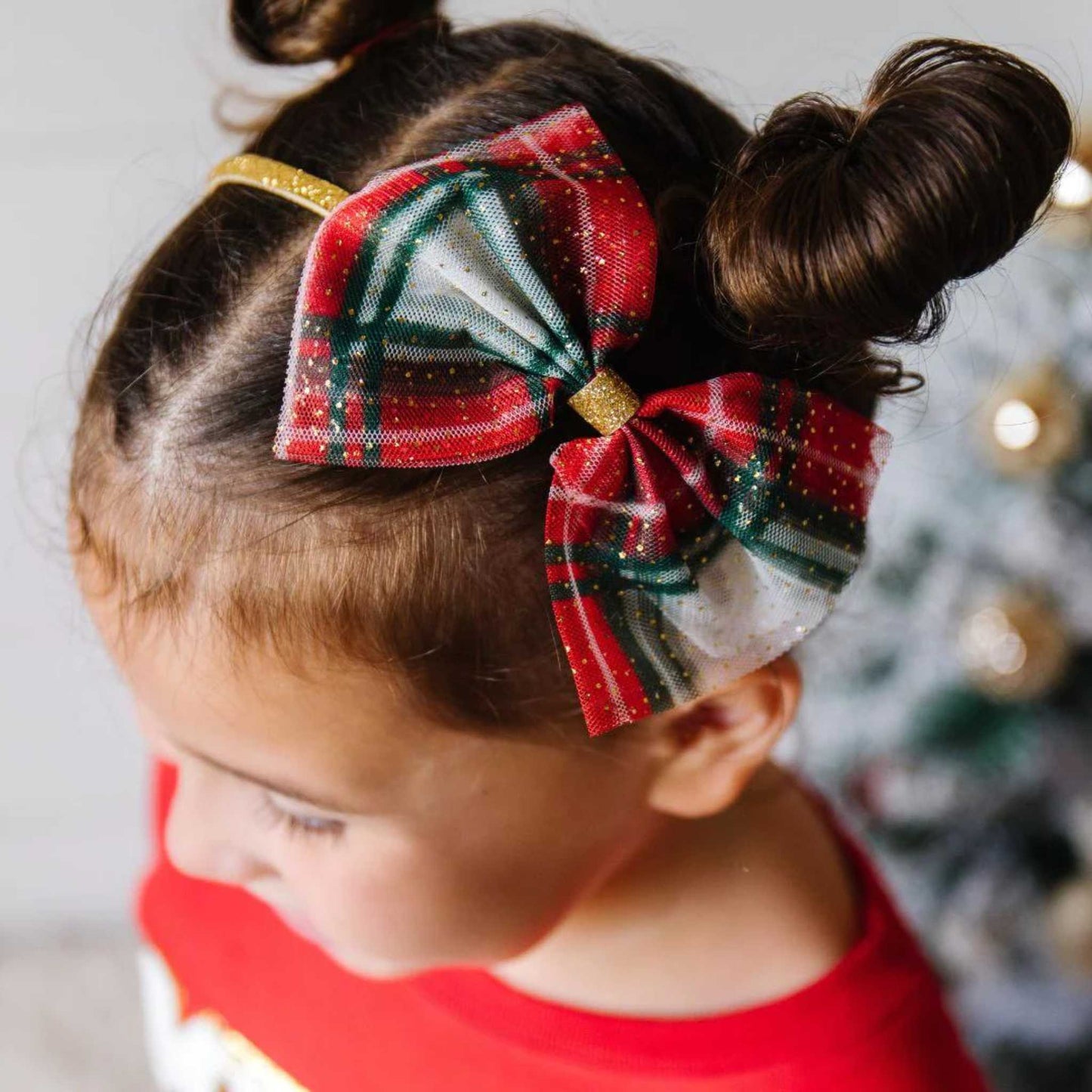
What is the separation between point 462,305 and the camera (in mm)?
496

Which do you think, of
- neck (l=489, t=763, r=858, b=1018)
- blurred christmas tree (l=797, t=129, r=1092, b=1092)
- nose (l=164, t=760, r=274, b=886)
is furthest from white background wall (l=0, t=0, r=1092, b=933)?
neck (l=489, t=763, r=858, b=1018)

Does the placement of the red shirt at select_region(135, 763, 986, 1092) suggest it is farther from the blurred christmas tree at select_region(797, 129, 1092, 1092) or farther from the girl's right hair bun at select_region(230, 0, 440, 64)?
the girl's right hair bun at select_region(230, 0, 440, 64)

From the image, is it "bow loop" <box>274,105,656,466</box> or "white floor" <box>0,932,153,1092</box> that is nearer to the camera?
"bow loop" <box>274,105,656,466</box>

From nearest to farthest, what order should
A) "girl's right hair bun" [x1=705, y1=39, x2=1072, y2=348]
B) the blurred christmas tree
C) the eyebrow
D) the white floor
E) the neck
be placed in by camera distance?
1. "girl's right hair bun" [x1=705, y1=39, x2=1072, y2=348]
2. the eyebrow
3. the neck
4. the blurred christmas tree
5. the white floor

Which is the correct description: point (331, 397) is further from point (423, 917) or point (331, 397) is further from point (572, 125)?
point (423, 917)

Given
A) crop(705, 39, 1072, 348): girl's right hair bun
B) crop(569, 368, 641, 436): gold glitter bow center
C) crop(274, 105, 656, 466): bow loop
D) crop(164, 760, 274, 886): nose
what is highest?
crop(705, 39, 1072, 348): girl's right hair bun

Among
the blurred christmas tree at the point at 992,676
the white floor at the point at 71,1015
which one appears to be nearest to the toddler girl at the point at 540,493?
the blurred christmas tree at the point at 992,676

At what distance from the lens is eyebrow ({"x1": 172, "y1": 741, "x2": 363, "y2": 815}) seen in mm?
594

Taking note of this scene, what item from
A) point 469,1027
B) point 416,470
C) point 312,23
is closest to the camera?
point 416,470

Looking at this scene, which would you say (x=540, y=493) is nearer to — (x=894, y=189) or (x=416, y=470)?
(x=416, y=470)

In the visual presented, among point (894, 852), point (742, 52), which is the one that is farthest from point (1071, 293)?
point (894, 852)

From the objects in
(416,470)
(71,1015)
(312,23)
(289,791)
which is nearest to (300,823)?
(289,791)

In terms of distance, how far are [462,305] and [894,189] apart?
17 cm

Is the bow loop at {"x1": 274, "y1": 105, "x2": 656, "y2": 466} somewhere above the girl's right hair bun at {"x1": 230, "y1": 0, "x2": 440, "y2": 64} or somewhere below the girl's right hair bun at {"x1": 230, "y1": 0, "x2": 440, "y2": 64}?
below
